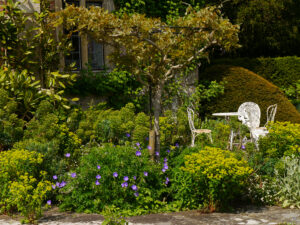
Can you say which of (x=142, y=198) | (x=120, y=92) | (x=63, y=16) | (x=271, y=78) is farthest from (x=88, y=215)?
(x=271, y=78)

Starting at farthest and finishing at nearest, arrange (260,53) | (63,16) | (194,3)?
1. (260,53)
2. (194,3)
3. (63,16)

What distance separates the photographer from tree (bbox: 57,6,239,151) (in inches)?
208

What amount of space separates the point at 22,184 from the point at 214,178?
2268 mm

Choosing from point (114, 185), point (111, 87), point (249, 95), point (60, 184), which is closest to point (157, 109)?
point (114, 185)

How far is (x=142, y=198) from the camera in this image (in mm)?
4926

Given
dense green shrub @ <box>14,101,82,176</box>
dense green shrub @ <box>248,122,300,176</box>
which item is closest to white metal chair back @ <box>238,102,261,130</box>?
dense green shrub @ <box>248,122,300,176</box>

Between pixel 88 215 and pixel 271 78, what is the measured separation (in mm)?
8776

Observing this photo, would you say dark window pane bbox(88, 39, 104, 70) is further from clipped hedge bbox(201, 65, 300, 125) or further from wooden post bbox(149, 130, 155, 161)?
wooden post bbox(149, 130, 155, 161)

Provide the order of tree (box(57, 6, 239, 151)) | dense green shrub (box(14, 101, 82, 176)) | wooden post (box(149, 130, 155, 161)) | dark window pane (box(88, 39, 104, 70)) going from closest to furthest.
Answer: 1. tree (box(57, 6, 239, 151))
2. wooden post (box(149, 130, 155, 161))
3. dense green shrub (box(14, 101, 82, 176))
4. dark window pane (box(88, 39, 104, 70))

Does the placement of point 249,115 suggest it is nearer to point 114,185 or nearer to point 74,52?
point 114,185

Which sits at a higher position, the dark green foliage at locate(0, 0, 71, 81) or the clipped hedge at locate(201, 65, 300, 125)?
the dark green foliage at locate(0, 0, 71, 81)

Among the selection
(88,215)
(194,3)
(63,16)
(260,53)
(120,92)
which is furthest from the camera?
(260,53)

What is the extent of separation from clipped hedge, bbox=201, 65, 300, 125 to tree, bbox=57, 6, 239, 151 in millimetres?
4109

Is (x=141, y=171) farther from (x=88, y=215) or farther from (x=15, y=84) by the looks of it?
(x=15, y=84)
